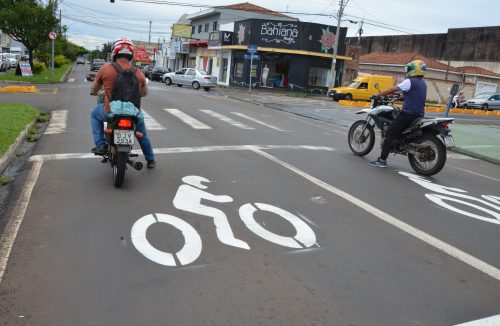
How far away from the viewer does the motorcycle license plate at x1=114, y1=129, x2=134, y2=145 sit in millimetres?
6207

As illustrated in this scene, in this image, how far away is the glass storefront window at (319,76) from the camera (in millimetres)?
43500

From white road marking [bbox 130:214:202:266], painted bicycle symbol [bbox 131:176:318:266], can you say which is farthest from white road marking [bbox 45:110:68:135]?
white road marking [bbox 130:214:202:266]

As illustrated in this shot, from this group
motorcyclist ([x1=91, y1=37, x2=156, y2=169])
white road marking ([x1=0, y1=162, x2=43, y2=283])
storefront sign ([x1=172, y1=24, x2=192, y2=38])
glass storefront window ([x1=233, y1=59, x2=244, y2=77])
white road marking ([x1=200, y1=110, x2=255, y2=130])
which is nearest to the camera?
white road marking ([x1=0, y1=162, x2=43, y2=283])

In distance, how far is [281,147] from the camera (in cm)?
1020

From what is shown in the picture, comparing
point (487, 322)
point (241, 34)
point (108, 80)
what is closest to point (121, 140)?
point (108, 80)

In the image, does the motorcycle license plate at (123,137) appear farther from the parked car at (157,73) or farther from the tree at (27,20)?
the parked car at (157,73)

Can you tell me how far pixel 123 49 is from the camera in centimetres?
656

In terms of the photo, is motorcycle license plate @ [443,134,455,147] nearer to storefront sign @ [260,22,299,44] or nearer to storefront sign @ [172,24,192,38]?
storefront sign @ [260,22,299,44]

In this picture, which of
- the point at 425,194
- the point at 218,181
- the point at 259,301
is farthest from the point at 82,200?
the point at 425,194

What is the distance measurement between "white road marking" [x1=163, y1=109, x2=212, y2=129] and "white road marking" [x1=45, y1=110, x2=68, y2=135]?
312cm

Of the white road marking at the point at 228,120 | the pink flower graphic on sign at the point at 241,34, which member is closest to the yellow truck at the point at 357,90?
the pink flower graphic on sign at the point at 241,34

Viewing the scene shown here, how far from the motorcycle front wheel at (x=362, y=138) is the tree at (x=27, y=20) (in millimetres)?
27204

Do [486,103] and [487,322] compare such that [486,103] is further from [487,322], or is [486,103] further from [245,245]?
[487,322]

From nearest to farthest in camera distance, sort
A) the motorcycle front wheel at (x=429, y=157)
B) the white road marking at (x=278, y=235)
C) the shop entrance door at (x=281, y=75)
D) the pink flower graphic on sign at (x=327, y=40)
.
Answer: the white road marking at (x=278, y=235) → the motorcycle front wheel at (x=429, y=157) → the pink flower graphic on sign at (x=327, y=40) → the shop entrance door at (x=281, y=75)
